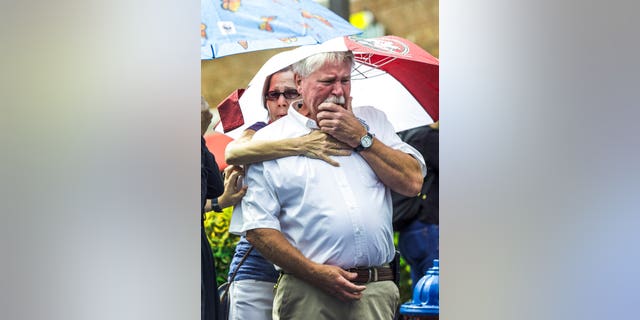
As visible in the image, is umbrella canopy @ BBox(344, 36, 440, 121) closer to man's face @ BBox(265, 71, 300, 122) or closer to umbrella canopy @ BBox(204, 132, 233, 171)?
man's face @ BBox(265, 71, 300, 122)

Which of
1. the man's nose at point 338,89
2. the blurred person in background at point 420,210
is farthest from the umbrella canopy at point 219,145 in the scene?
the blurred person in background at point 420,210

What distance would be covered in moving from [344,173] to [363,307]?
2.11 feet

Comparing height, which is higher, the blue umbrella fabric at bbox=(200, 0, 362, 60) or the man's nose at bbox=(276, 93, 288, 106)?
the blue umbrella fabric at bbox=(200, 0, 362, 60)

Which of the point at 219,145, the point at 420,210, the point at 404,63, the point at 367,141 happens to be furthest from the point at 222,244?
the point at 404,63

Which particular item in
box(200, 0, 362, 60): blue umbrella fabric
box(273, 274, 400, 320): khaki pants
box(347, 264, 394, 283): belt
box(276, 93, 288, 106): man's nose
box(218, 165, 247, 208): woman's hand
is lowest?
box(273, 274, 400, 320): khaki pants

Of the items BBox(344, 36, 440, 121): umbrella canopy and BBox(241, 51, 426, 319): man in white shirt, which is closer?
BBox(241, 51, 426, 319): man in white shirt

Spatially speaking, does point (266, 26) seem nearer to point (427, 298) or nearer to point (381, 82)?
point (381, 82)

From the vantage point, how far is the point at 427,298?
5.18 meters

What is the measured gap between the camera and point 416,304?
16.9ft

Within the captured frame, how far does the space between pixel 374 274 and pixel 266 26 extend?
1297mm

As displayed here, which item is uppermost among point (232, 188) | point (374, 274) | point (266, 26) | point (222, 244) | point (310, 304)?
point (266, 26)

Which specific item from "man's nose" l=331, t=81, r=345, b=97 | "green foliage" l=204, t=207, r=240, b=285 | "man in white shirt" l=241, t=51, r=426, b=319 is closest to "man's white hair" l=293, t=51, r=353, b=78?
"man in white shirt" l=241, t=51, r=426, b=319

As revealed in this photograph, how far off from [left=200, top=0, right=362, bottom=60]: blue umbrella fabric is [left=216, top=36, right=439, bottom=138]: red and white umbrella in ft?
0.18

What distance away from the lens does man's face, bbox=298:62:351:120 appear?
5035 millimetres
